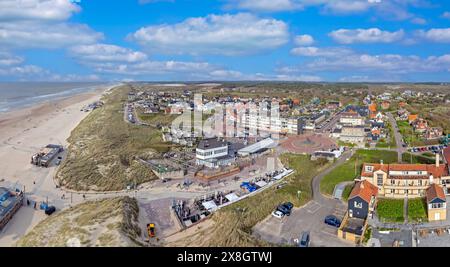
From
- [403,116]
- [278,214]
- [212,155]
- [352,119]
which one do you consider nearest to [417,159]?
[278,214]

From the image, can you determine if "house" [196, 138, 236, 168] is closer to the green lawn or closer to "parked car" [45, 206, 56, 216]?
"parked car" [45, 206, 56, 216]

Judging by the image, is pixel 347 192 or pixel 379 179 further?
pixel 379 179

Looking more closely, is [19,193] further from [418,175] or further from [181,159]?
[418,175]

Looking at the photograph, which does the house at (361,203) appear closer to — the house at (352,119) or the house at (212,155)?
the house at (212,155)

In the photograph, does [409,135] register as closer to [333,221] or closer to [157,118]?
→ [333,221]

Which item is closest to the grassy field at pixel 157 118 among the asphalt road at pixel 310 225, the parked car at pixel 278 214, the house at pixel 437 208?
the parked car at pixel 278 214

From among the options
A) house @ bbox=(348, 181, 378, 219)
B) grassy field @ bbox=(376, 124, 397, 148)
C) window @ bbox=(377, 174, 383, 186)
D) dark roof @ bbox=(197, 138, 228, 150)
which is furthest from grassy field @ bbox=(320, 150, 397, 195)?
dark roof @ bbox=(197, 138, 228, 150)

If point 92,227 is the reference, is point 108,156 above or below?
above
